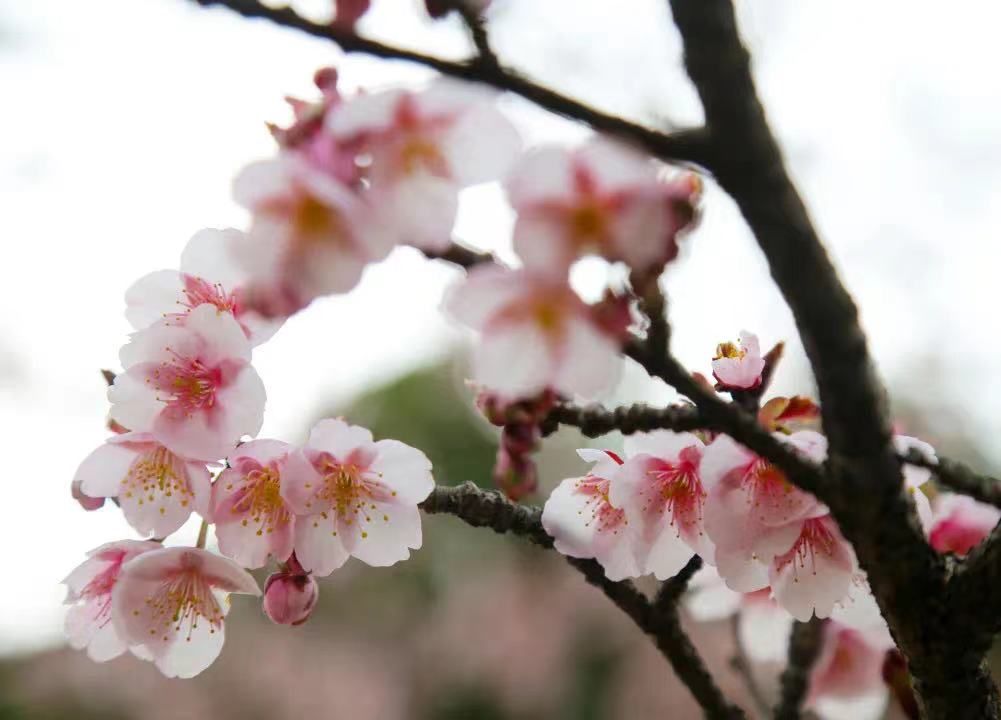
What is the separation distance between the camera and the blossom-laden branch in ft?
1.96

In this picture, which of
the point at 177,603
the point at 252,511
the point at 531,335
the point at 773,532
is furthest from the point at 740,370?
the point at 177,603

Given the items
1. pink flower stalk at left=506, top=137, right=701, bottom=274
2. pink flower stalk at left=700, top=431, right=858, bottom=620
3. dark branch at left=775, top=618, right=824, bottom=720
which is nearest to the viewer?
pink flower stalk at left=506, top=137, right=701, bottom=274

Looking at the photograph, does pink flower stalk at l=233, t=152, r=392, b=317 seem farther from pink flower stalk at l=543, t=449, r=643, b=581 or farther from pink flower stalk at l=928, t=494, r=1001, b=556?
pink flower stalk at l=928, t=494, r=1001, b=556

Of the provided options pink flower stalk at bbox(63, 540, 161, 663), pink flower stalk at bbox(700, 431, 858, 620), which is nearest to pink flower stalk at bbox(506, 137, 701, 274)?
pink flower stalk at bbox(700, 431, 858, 620)

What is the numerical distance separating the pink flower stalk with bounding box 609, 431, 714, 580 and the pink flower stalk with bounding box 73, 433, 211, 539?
276 millimetres

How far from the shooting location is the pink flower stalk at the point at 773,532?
0.53m

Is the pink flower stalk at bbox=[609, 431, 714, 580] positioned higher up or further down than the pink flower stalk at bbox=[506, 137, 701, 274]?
higher up

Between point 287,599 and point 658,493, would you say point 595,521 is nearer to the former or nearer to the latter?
point 658,493

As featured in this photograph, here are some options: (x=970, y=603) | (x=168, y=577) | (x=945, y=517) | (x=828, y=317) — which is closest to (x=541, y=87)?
(x=828, y=317)

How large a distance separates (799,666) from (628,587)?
270mm

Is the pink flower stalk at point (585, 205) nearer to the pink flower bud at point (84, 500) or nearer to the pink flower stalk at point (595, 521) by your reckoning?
the pink flower stalk at point (595, 521)

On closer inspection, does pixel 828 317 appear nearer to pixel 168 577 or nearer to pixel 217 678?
pixel 168 577

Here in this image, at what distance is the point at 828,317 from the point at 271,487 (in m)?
0.39

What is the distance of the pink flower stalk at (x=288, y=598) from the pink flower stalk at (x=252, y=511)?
29 millimetres
